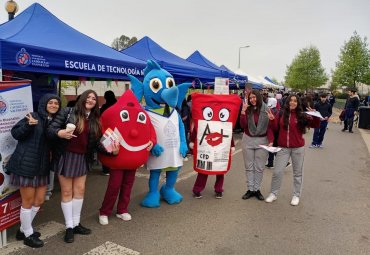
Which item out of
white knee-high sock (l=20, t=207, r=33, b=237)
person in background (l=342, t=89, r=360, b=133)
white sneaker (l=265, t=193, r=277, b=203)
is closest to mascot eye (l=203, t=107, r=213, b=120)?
white sneaker (l=265, t=193, r=277, b=203)

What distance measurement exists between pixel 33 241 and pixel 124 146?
145 centimetres

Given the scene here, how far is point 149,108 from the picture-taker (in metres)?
4.89

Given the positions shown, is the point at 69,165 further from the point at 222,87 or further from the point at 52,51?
the point at 222,87

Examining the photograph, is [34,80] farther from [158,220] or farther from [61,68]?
[158,220]

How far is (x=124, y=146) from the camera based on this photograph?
167 inches

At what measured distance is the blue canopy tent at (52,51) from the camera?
12.7 feet

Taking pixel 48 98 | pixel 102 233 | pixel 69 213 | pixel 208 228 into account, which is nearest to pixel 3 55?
pixel 48 98

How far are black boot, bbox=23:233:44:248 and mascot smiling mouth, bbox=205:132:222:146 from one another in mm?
2664

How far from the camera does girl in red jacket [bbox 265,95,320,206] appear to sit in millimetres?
4969

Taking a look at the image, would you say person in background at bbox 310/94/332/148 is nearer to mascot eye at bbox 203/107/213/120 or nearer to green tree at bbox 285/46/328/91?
mascot eye at bbox 203/107/213/120

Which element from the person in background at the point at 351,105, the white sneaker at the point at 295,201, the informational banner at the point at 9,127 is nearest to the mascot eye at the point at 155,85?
the informational banner at the point at 9,127

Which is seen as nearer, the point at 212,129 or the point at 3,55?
the point at 3,55

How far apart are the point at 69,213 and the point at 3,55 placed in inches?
73.3

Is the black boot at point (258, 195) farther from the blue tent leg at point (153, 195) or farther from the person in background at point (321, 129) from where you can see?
the person in background at point (321, 129)
